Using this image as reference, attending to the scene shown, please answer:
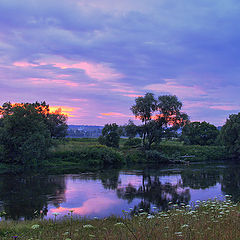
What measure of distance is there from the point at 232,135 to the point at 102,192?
46969mm

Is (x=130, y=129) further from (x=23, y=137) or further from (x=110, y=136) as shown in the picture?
(x=23, y=137)

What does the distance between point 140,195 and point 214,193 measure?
744 cm

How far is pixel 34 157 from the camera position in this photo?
46500mm

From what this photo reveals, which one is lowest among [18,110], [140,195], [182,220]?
[140,195]

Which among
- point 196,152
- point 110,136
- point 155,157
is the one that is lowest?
point 155,157

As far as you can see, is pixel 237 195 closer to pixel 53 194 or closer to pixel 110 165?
pixel 53 194

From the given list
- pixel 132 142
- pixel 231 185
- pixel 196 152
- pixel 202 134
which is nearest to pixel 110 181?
pixel 231 185

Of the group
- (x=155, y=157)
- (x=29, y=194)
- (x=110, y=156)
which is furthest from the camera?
(x=155, y=157)

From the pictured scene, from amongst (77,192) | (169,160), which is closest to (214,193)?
(77,192)

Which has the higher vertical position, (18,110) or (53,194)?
(18,110)

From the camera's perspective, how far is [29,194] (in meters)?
27.5

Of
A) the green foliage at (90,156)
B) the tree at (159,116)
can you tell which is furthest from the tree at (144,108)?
the green foliage at (90,156)

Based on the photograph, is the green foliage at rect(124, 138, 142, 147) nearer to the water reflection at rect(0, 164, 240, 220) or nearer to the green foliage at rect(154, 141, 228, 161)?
the green foliage at rect(154, 141, 228, 161)

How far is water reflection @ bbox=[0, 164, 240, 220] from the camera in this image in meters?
22.0
